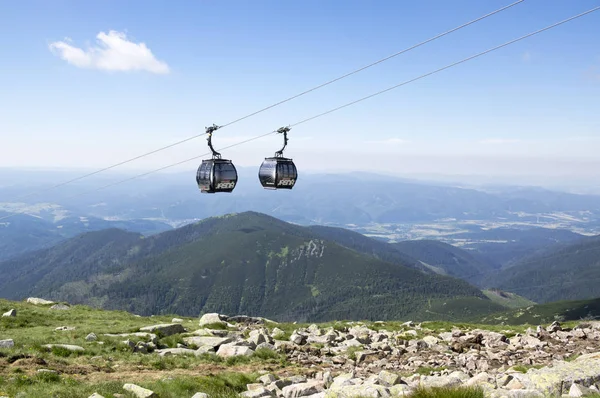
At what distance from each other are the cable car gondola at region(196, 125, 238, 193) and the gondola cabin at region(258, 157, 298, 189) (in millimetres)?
2415

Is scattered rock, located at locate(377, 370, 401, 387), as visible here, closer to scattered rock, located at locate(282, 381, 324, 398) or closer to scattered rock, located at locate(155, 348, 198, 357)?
scattered rock, located at locate(282, 381, 324, 398)

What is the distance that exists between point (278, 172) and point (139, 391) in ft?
62.6

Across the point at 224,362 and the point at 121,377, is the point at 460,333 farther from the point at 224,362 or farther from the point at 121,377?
the point at 121,377

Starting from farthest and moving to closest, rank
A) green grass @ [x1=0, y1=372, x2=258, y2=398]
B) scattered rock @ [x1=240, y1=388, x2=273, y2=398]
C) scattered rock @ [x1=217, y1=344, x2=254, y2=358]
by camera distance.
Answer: scattered rock @ [x1=217, y1=344, x2=254, y2=358] → scattered rock @ [x1=240, y1=388, x2=273, y2=398] → green grass @ [x1=0, y1=372, x2=258, y2=398]

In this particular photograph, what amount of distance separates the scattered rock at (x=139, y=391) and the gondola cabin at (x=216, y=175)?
18.3 metres

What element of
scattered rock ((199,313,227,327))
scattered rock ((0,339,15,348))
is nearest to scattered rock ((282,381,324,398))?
scattered rock ((0,339,15,348))

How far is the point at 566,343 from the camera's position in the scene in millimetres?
27578

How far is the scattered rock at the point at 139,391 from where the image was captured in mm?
15656

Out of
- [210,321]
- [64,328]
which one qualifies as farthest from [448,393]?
[64,328]

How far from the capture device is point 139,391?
15.9 m

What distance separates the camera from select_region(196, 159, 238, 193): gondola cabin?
1287 inches

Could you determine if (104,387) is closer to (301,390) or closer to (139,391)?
(139,391)

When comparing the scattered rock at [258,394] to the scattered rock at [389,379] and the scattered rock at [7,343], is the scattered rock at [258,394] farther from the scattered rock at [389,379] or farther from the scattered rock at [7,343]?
the scattered rock at [7,343]

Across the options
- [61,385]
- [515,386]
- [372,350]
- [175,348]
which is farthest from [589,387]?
[175,348]
